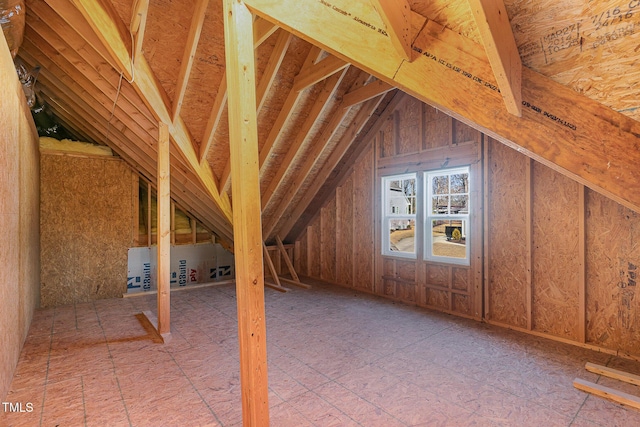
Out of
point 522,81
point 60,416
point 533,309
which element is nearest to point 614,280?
point 533,309

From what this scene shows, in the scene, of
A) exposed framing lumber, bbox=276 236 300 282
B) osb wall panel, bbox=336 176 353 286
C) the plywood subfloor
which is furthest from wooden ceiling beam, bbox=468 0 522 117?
exposed framing lumber, bbox=276 236 300 282

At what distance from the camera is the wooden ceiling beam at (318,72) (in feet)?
9.43

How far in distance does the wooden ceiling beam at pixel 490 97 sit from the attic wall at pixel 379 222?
7.65 feet

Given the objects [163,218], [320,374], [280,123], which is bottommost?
[320,374]

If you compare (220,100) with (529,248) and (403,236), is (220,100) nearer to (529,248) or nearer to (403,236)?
(529,248)

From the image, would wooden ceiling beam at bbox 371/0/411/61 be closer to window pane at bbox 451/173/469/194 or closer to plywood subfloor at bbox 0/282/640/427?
plywood subfloor at bbox 0/282/640/427

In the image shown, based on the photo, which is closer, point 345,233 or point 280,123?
point 280,123

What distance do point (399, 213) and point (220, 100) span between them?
10.6ft

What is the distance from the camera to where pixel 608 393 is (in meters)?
2.11

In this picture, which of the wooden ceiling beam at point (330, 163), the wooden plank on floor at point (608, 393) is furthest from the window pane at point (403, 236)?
the wooden plank on floor at point (608, 393)

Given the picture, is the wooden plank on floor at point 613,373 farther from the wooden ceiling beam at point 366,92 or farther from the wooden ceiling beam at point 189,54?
the wooden ceiling beam at point 189,54

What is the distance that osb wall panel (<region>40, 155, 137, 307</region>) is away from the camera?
4.62 m

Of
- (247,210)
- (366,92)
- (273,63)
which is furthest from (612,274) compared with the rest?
(273,63)

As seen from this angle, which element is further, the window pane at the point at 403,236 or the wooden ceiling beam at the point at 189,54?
the window pane at the point at 403,236
